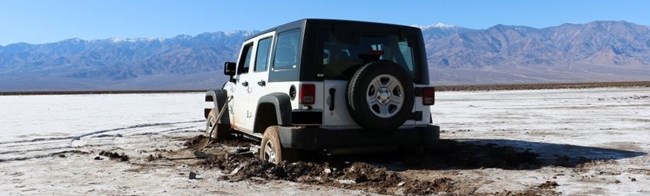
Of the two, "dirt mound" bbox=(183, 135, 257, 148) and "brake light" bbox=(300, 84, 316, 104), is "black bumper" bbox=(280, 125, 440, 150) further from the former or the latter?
"dirt mound" bbox=(183, 135, 257, 148)

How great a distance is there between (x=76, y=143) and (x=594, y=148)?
8.62 meters

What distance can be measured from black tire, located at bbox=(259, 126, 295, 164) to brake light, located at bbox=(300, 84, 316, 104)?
543 mm

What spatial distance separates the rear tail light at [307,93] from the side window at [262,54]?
43.4 inches

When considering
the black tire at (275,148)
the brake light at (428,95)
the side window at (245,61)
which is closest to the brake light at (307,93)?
the black tire at (275,148)

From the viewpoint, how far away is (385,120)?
275 inches

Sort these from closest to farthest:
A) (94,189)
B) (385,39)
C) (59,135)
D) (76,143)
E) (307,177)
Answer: (94,189), (307,177), (385,39), (76,143), (59,135)

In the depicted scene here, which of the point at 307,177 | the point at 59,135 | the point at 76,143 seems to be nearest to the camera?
the point at 307,177

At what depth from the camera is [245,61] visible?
29.3 ft

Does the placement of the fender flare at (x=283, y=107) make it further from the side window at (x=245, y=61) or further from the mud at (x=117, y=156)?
the mud at (x=117, y=156)

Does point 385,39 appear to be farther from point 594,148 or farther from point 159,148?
point 159,148

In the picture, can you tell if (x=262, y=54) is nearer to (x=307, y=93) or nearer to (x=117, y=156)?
(x=307, y=93)

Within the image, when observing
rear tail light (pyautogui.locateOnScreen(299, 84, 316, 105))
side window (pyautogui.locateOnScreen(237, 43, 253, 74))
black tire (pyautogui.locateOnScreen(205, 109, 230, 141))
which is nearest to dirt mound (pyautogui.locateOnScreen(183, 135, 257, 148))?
black tire (pyautogui.locateOnScreen(205, 109, 230, 141))

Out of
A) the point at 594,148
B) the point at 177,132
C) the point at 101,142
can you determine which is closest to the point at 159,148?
the point at 101,142

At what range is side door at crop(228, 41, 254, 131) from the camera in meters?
8.46
